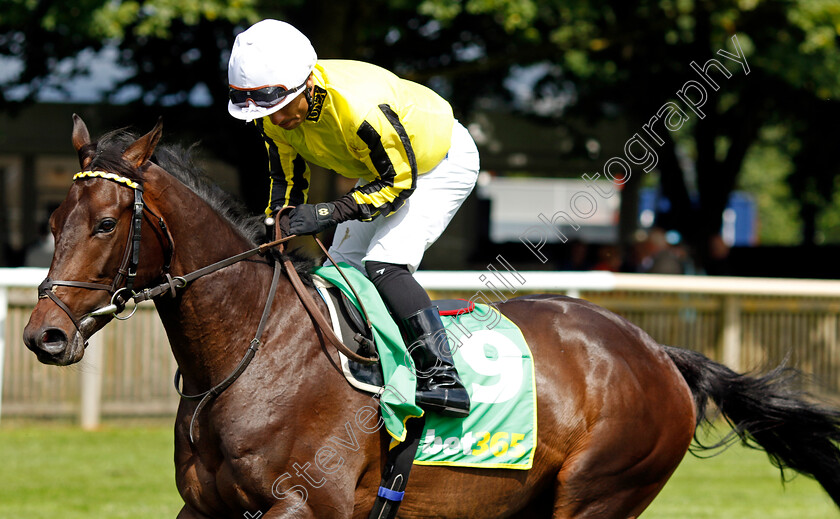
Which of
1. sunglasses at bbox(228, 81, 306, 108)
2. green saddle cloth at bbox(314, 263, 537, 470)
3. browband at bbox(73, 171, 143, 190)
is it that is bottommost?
green saddle cloth at bbox(314, 263, 537, 470)

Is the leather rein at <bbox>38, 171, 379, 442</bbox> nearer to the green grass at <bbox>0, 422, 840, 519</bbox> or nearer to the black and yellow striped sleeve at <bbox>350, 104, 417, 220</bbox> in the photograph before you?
the black and yellow striped sleeve at <bbox>350, 104, 417, 220</bbox>

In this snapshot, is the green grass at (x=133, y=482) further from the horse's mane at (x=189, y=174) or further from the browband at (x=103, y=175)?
the browband at (x=103, y=175)

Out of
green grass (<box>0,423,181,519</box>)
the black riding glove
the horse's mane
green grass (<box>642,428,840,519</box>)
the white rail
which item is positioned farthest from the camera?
the white rail

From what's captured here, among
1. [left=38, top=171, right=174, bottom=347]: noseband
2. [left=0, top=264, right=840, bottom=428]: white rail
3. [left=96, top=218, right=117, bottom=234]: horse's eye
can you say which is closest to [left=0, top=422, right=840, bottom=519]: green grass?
[left=0, top=264, right=840, bottom=428]: white rail

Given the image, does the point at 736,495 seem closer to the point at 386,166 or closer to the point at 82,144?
the point at 386,166

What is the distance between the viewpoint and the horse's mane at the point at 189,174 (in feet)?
9.48

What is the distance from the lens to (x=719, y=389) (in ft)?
13.6

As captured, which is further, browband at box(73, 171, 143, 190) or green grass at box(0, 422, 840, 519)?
green grass at box(0, 422, 840, 519)

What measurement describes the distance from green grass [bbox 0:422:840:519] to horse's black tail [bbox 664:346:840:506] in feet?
3.21

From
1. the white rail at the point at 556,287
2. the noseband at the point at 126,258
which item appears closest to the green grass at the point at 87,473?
the white rail at the point at 556,287

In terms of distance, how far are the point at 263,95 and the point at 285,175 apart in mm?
562

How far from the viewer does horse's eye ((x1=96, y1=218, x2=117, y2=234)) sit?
9.12 ft

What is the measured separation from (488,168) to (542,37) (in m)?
2.76

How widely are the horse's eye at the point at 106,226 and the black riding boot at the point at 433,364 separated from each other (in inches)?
42.6
